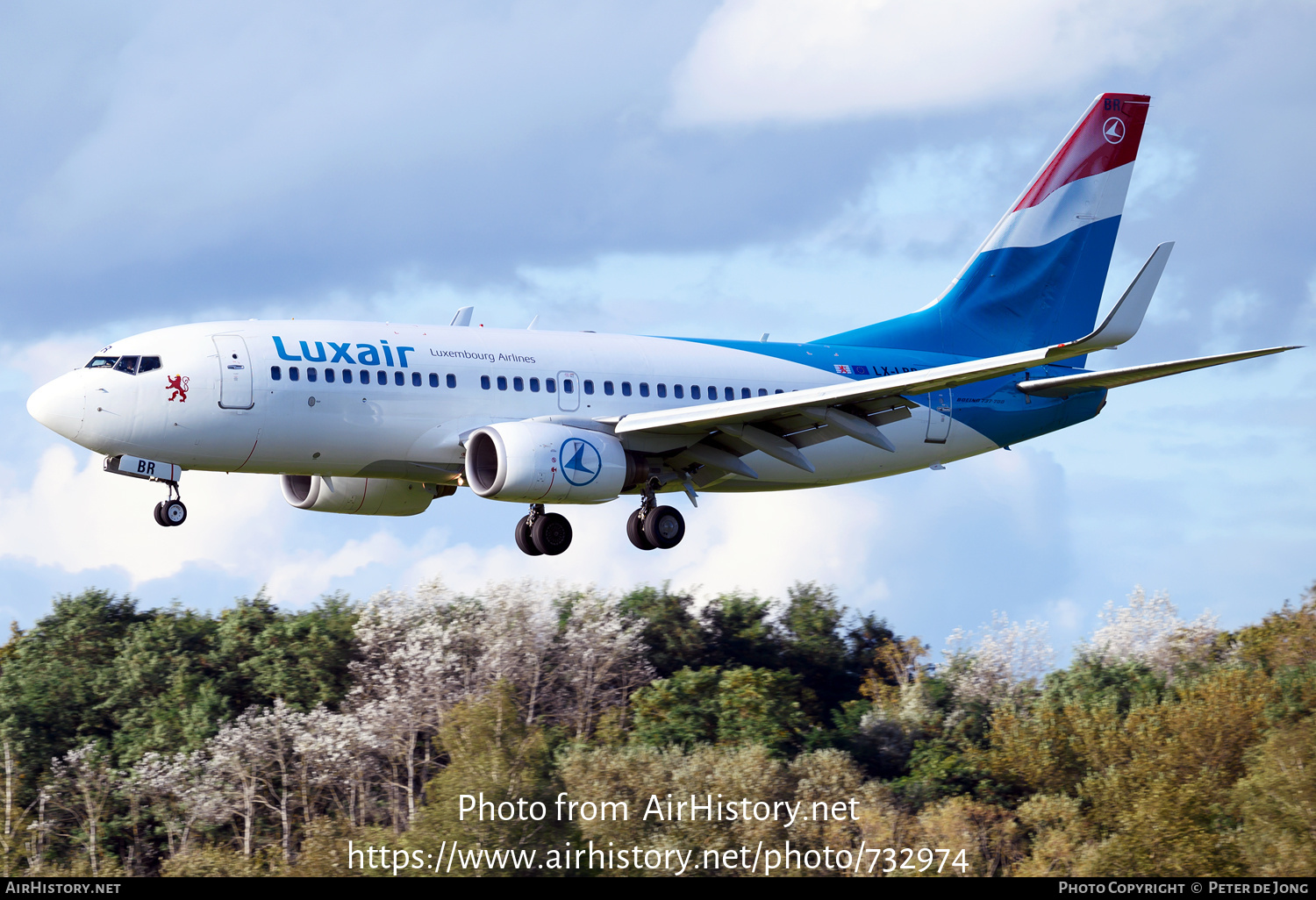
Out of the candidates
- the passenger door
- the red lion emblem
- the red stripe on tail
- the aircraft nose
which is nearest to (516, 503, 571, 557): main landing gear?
the passenger door

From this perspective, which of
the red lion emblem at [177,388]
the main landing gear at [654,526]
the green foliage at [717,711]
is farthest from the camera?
the green foliage at [717,711]

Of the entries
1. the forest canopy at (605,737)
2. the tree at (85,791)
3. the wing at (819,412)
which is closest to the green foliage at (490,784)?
the forest canopy at (605,737)

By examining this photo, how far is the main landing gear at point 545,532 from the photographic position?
40.3 meters

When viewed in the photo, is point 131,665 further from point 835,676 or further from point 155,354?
point 155,354

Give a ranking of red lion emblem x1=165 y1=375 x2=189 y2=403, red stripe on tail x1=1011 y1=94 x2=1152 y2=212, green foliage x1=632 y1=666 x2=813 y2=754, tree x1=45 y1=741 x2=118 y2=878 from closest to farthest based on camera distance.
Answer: red lion emblem x1=165 y1=375 x2=189 y2=403
red stripe on tail x1=1011 y1=94 x2=1152 y2=212
tree x1=45 y1=741 x2=118 y2=878
green foliage x1=632 y1=666 x2=813 y2=754

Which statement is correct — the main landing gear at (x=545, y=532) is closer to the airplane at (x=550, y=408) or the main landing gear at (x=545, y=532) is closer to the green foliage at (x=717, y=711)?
the airplane at (x=550, y=408)

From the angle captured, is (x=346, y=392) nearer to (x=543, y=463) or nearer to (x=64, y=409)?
(x=543, y=463)

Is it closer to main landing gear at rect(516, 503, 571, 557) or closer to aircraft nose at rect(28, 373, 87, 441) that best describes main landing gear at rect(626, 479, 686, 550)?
main landing gear at rect(516, 503, 571, 557)

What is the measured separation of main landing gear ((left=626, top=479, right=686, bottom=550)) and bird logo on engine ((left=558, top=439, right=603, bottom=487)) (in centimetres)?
346

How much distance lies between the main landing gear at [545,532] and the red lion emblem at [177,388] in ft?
29.7

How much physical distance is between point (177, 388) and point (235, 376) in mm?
1275

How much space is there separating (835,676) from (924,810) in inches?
773

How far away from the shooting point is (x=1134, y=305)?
36.2 m

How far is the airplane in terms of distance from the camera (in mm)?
36125
